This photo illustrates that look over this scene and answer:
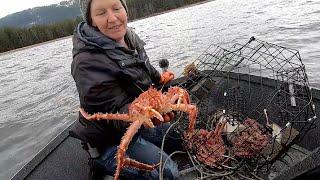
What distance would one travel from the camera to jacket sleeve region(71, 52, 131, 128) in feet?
8.06

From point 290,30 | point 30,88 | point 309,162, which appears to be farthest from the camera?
point 30,88

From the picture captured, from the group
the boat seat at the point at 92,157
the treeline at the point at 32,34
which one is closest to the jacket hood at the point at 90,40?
the boat seat at the point at 92,157

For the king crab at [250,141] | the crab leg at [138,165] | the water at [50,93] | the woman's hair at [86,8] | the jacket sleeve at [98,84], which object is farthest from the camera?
the water at [50,93]

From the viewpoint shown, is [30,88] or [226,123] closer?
[226,123]

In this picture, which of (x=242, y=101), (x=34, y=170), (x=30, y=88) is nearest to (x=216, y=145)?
(x=242, y=101)

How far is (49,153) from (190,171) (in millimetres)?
1510

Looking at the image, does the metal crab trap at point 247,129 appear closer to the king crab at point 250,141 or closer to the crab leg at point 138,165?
the king crab at point 250,141

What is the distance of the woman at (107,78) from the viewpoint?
8.17ft

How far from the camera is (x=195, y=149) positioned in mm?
2943

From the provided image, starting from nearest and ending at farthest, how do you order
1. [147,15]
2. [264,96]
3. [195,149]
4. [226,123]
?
[195,149]
[226,123]
[264,96]
[147,15]

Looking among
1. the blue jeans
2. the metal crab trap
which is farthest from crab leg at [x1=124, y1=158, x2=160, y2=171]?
the metal crab trap

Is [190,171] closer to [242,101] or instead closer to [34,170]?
[242,101]

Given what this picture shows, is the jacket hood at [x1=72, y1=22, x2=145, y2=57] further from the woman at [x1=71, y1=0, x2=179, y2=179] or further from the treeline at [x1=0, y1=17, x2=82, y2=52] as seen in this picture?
the treeline at [x1=0, y1=17, x2=82, y2=52]

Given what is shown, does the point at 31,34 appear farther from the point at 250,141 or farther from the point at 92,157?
the point at 250,141
